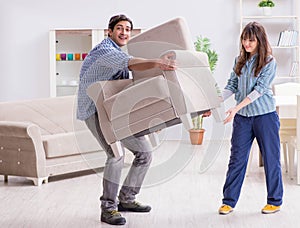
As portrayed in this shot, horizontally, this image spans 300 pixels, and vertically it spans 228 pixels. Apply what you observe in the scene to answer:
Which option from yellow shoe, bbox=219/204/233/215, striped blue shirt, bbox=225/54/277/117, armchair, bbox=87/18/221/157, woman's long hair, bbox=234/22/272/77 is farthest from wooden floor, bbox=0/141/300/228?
woman's long hair, bbox=234/22/272/77

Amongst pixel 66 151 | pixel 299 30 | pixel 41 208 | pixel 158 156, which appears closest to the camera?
pixel 41 208

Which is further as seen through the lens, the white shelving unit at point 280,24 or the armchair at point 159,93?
the white shelving unit at point 280,24

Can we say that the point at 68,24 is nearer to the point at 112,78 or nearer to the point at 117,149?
the point at 112,78

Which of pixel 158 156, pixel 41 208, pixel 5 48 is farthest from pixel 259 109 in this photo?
pixel 5 48

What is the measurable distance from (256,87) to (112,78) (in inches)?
36.3

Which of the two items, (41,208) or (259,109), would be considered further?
(41,208)

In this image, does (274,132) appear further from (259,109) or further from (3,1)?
(3,1)

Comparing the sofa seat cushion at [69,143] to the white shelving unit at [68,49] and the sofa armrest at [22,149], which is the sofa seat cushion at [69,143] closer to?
the sofa armrest at [22,149]

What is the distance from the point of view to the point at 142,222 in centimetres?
436

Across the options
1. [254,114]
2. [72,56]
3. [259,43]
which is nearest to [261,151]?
[254,114]

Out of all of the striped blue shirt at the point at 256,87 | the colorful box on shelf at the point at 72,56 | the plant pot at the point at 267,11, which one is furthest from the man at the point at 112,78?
the plant pot at the point at 267,11

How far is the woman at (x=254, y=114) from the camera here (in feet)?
14.4

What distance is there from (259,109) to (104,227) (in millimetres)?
1250

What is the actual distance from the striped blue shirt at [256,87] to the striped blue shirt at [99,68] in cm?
78
